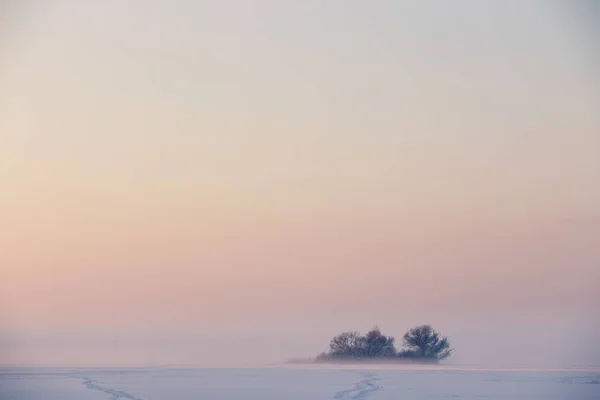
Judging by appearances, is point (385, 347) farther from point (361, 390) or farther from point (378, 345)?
point (361, 390)

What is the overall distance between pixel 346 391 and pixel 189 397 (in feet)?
14.2

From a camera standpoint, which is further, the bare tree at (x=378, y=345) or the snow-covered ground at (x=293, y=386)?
the bare tree at (x=378, y=345)

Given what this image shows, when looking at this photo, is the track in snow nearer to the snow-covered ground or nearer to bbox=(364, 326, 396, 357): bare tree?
the snow-covered ground

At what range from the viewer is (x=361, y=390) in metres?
25.5

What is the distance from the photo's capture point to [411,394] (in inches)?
968

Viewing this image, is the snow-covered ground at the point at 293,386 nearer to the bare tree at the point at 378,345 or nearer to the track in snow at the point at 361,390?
the track in snow at the point at 361,390

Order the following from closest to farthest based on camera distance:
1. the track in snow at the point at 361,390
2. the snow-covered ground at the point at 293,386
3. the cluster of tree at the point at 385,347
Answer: the track in snow at the point at 361,390, the snow-covered ground at the point at 293,386, the cluster of tree at the point at 385,347

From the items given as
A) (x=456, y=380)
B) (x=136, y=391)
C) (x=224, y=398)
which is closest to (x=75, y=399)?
(x=136, y=391)

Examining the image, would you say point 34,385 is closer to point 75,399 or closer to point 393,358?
point 75,399

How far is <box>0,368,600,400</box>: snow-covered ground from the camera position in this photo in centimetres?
2412

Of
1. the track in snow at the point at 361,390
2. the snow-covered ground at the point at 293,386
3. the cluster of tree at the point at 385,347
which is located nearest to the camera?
the track in snow at the point at 361,390

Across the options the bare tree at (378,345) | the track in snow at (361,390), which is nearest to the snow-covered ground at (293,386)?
the track in snow at (361,390)

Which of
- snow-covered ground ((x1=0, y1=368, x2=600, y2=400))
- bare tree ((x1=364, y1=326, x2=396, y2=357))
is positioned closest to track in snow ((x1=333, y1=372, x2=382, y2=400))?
snow-covered ground ((x1=0, y1=368, x2=600, y2=400))

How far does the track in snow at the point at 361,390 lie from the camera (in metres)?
23.2
